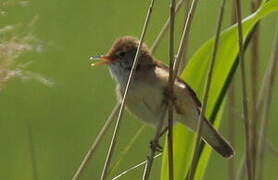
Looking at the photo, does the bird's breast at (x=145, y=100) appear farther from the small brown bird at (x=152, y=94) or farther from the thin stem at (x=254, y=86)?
the thin stem at (x=254, y=86)

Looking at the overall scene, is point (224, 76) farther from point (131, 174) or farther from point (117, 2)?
point (117, 2)

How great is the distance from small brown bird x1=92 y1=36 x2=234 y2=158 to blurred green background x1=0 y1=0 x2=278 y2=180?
1.96 m

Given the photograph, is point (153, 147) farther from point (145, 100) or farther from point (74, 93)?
point (74, 93)

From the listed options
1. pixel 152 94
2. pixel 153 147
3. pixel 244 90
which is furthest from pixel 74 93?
pixel 244 90

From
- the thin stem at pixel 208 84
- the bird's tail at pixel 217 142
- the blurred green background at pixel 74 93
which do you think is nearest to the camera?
the thin stem at pixel 208 84

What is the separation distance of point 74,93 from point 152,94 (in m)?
3.49

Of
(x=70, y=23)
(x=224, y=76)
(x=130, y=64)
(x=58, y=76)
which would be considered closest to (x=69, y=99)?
(x=58, y=76)

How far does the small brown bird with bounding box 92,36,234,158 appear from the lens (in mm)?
3643

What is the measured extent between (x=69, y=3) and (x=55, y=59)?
853 millimetres

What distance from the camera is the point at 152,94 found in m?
3.65

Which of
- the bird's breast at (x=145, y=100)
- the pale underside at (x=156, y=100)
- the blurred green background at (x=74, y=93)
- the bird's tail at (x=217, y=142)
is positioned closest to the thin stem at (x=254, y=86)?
the bird's tail at (x=217, y=142)

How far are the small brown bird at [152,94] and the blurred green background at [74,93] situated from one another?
77.1 inches

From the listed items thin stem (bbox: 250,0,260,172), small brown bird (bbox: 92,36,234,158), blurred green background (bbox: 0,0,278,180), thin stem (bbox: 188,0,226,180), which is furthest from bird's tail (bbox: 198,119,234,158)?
blurred green background (bbox: 0,0,278,180)

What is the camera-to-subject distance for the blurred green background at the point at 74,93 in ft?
20.5
